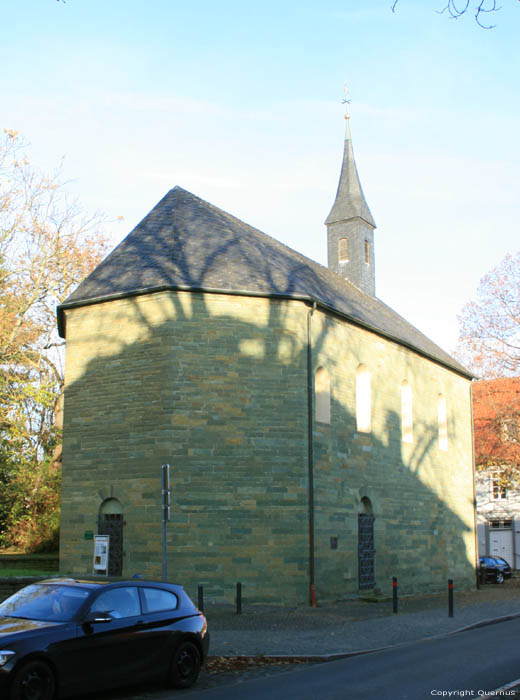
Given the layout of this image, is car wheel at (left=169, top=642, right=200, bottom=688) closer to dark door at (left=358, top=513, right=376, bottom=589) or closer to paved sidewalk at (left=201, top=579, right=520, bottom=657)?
paved sidewalk at (left=201, top=579, right=520, bottom=657)

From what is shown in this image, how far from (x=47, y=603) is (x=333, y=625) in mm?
8017

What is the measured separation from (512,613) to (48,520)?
15.3 meters

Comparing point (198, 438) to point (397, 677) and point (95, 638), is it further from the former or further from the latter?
point (95, 638)

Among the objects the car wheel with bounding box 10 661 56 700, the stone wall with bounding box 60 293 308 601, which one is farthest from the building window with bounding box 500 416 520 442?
the car wheel with bounding box 10 661 56 700

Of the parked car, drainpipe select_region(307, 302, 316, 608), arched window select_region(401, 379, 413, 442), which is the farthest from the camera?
the parked car

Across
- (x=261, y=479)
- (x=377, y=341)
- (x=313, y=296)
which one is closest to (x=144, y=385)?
(x=261, y=479)

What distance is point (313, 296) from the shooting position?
1986 centimetres

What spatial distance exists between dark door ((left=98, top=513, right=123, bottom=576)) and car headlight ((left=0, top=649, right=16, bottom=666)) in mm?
10814

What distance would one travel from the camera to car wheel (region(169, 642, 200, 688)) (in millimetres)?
8742

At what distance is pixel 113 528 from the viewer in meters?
18.2

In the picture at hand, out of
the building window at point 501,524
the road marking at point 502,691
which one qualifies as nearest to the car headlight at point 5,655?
the road marking at point 502,691

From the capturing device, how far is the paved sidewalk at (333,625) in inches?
463

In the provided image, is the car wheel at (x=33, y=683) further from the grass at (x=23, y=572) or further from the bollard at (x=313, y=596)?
the bollard at (x=313, y=596)

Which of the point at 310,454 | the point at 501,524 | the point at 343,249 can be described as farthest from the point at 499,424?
the point at 310,454
